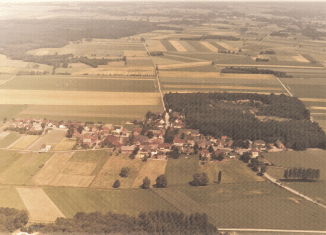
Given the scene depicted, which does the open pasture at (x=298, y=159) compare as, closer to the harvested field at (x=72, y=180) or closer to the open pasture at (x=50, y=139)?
the harvested field at (x=72, y=180)

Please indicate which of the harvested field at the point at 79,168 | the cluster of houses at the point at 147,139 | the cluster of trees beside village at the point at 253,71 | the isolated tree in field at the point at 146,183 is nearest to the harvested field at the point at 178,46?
the cluster of trees beside village at the point at 253,71

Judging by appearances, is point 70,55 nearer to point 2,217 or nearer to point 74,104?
point 74,104

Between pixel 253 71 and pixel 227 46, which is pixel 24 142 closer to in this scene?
pixel 253 71

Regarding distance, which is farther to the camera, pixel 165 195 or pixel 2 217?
pixel 165 195

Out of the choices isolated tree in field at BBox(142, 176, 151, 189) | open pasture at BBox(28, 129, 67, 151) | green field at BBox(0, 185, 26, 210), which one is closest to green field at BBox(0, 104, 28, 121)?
open pasture at BBox(28, 129, 67, 151)

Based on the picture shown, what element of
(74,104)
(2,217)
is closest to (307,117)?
(74,104)
